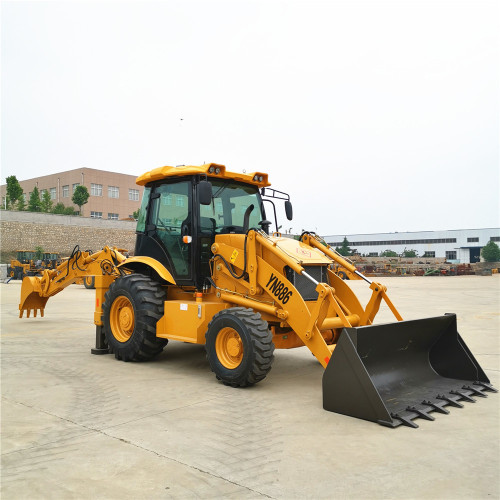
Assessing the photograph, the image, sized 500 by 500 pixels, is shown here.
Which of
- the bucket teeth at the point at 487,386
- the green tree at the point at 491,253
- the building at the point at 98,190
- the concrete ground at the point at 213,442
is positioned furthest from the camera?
the green tree at the point at 491,253

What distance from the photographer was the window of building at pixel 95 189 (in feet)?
240

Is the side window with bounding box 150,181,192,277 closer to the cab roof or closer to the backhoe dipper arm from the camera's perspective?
the cab roof

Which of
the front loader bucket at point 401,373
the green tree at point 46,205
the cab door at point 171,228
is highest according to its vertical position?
the green tree at point 46,205

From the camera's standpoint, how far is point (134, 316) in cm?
727

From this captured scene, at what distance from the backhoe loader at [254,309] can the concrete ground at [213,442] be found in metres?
0.39

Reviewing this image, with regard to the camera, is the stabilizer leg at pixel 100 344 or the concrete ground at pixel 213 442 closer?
the concrete ground at pixel 213 442

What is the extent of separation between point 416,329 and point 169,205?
13.3 ft

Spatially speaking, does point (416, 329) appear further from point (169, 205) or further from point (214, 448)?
point (169, 205)

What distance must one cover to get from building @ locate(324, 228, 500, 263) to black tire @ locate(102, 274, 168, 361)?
95099mm

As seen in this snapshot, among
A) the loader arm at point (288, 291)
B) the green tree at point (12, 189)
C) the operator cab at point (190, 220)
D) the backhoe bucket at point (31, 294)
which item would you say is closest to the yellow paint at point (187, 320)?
the loader arm at point (288, 291)

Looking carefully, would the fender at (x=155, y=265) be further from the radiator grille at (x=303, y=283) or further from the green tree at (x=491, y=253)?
the green tree at (x=491, y=253)

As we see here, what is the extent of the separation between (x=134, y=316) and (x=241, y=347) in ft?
6.81

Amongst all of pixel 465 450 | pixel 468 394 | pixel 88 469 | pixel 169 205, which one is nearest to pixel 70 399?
pixel 88 469

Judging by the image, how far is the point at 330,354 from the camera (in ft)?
18.2
